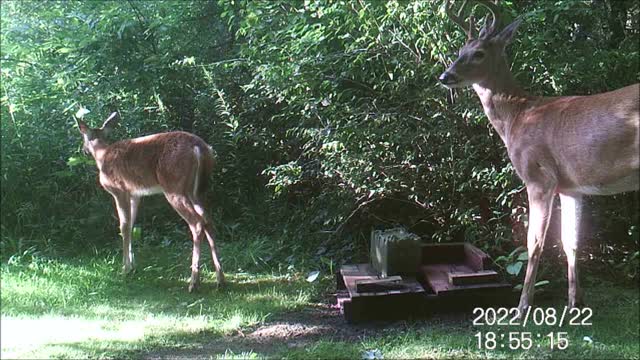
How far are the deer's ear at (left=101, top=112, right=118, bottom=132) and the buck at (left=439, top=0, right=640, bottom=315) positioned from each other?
7.96ft

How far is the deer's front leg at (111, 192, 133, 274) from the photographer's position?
4.26 meters

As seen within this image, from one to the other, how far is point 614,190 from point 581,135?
385 mm

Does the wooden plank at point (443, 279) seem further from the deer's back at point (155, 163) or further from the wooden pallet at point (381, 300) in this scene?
the deer's back at point (155, 163)

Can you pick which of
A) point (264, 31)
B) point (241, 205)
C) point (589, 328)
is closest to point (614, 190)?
point (589, 328)

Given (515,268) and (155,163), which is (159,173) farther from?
(515,268)

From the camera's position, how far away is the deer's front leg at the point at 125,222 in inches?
168

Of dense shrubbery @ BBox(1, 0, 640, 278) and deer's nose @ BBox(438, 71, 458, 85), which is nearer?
deer's nose @ BBox(438, 71, 458, 85)

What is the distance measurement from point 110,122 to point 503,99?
280 centimetres

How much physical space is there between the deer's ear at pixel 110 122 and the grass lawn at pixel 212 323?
0.99m

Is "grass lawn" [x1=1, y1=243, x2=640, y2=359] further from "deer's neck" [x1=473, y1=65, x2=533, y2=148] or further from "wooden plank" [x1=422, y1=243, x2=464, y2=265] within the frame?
"deer's neck" [x1=473, y1=65, x2=533, y2=148]

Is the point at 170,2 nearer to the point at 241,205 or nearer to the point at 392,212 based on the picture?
the point at 241,205

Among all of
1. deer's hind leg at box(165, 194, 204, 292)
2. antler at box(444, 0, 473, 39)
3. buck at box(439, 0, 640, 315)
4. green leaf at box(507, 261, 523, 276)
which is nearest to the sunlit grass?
deer's hind leg at box(165, 194, 204, 292)

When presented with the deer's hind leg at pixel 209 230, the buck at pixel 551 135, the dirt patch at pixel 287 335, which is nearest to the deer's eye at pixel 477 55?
the buck at pixel 551 135

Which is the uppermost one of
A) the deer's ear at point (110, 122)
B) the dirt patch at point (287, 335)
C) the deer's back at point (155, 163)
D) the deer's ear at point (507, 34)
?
the deer's ear at point (507, 34)
